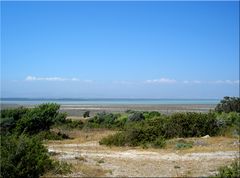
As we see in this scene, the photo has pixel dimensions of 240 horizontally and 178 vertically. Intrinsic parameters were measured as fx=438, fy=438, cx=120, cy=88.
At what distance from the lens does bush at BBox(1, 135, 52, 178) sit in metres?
12.1

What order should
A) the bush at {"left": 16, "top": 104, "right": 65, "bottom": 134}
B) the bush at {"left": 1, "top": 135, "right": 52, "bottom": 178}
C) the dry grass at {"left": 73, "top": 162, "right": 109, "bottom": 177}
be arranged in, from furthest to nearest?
the bush at {"left": 16, "top": 104, "right": 65, "bottom": 134}, the dry grass at {"left": 73, "top": 162, "right": 109, "bottom": 177}, the bush at {"left": 1, "top": 135, "right": 52, "bottom": 178}

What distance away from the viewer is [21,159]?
40.6ft

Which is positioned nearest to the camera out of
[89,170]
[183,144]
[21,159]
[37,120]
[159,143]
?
[21,159]

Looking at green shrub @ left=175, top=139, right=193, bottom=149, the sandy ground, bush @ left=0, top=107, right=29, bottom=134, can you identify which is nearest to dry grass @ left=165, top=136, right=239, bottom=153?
the sandy ground

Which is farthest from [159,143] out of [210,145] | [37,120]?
[37,120]

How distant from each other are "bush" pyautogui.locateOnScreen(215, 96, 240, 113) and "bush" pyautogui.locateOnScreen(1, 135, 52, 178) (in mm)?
30683

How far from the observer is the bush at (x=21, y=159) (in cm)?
1206

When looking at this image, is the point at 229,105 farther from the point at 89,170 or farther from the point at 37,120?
the point at 89,170

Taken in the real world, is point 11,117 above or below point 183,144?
above

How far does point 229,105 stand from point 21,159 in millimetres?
32369

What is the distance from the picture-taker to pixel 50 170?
13641mm

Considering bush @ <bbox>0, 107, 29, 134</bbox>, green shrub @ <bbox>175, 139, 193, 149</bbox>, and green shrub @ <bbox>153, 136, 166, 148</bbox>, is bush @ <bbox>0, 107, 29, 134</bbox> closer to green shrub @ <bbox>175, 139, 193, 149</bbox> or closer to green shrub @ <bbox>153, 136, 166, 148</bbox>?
green shrub @ <bbox>153, 136, 166, 148</bbox>

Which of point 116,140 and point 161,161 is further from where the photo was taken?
point 116,140

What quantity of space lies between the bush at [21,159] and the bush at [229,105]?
30.7m
